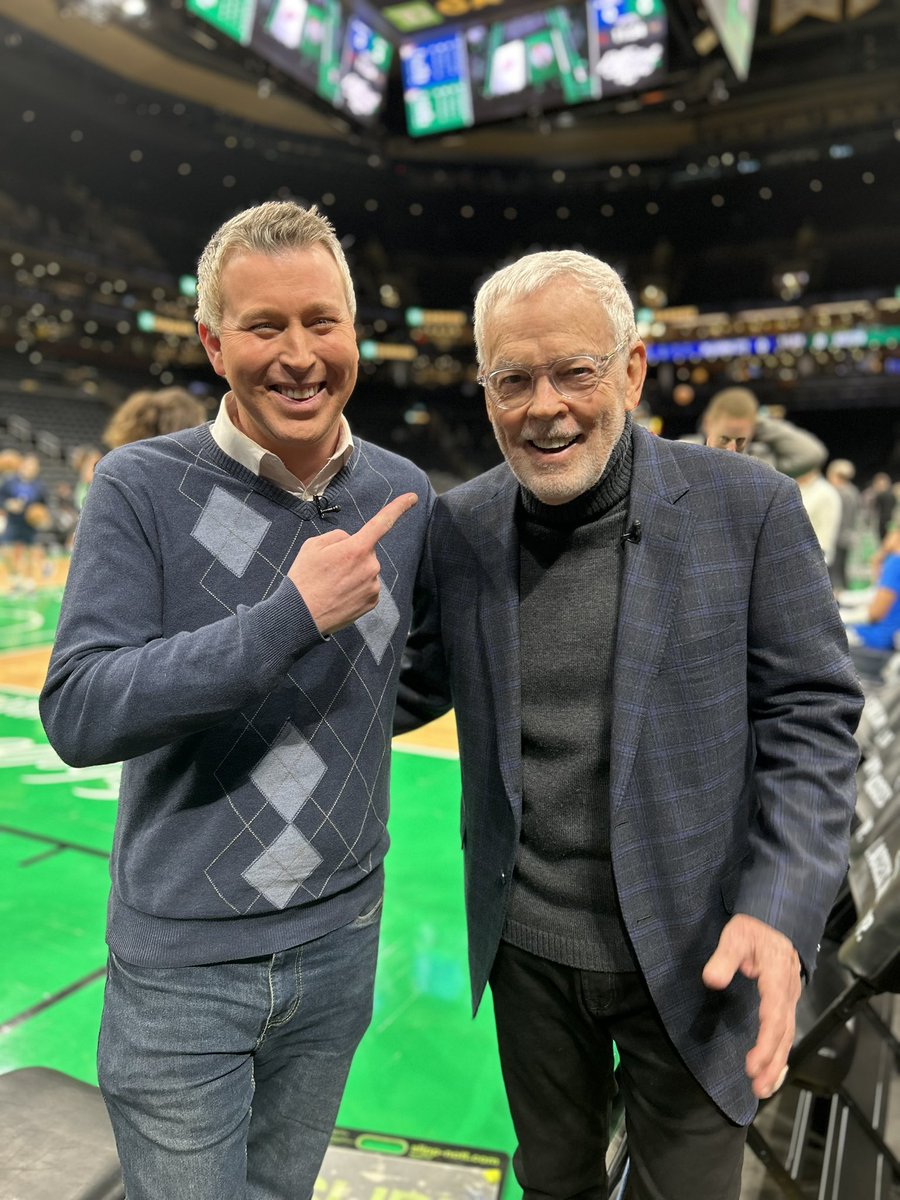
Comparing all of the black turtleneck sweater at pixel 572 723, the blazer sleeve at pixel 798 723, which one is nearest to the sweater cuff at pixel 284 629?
the black turtleneck sweater at pixel 572 723

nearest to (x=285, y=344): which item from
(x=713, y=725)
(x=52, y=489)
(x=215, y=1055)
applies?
(x=713, y=725)

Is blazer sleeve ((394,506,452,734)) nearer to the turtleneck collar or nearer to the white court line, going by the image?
the turtleneck collar

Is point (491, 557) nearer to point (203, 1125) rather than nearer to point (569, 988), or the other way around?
point (569, 988)

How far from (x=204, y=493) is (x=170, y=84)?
24.9 metres

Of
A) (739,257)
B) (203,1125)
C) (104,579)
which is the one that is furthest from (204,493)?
(739,257)

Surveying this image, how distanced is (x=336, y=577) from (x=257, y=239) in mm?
537

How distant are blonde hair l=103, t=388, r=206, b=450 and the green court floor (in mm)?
1902

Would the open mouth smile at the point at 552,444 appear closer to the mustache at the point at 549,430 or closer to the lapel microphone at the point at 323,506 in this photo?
the mustache at the point at 549,430

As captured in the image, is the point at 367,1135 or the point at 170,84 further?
the point at 170,84

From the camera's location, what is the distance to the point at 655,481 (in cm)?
142

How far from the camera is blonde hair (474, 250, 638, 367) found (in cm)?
133

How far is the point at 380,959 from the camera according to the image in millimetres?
3133

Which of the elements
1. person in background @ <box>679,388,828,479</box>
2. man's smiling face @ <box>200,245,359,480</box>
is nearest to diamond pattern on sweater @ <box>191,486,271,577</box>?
man's smiling face @ <box>200,245,359,480</box>

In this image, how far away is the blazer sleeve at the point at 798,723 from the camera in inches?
49.2
